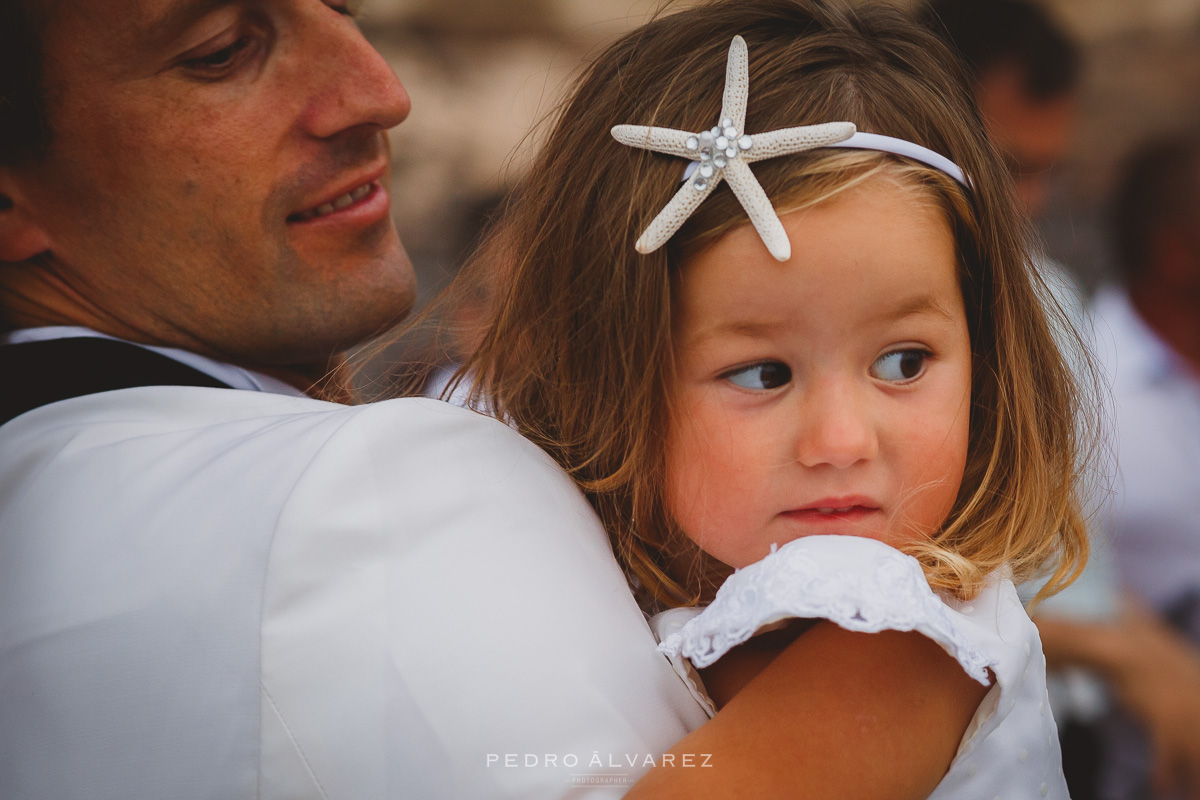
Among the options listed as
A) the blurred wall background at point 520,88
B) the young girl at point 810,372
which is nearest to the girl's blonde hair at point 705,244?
the young girl at point 810,372

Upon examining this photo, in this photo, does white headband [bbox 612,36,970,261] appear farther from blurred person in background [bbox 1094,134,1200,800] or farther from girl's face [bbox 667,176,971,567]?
blurred person in background [bbox 1094,134,1200,800]

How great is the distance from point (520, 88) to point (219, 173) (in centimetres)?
335

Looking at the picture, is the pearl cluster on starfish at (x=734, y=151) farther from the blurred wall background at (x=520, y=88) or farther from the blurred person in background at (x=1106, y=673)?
the blurred wall background at (x=520, y=88)

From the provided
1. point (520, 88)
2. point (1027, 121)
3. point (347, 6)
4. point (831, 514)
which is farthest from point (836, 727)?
point (520, 88)

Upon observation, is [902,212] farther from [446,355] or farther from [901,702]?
[446,355]

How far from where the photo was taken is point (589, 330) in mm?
1513

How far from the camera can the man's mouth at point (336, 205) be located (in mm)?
1867

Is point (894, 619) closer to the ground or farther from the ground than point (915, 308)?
closer to the ground

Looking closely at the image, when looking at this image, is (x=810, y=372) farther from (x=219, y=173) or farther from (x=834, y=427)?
(x=219, y=173)

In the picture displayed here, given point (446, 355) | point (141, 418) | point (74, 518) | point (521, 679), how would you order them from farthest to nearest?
point (446, 355) < point (141, 418) < point (74, 518) < point (521, 679)

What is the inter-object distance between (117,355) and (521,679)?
0.80 m

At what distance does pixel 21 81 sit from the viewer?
1647 mm

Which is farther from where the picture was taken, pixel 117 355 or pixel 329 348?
pixel 329 348

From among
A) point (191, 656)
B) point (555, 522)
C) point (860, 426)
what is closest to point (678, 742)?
point (555, 522)
